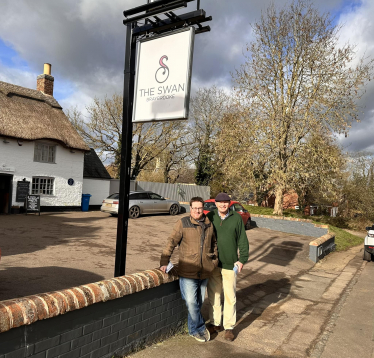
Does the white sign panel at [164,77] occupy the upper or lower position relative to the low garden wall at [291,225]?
upper

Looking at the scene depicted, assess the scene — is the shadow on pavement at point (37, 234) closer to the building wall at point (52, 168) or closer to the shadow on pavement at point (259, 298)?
the building wall at point (52, 168)

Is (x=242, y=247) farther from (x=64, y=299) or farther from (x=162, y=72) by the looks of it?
(x=162, y=72)

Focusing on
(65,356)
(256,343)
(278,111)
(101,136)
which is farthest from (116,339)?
(101,136)

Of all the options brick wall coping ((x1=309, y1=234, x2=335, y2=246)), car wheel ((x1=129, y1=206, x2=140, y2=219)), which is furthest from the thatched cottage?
brick wall coping ((x1=309, y1=234, x2=335, y2=246))

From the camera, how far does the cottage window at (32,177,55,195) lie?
19141 millimetres

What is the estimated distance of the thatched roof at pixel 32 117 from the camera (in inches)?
709

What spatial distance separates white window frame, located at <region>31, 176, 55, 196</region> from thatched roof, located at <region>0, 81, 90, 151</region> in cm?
235

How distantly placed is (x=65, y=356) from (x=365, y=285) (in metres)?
7.32

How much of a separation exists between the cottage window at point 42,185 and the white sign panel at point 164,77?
1677 centimetres

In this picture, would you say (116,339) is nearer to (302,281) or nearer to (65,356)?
(65,356)

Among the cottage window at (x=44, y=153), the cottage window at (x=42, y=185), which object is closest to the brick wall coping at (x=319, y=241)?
the cottage window at (x=42, y=185)

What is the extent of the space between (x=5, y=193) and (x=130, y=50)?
16.3 meters

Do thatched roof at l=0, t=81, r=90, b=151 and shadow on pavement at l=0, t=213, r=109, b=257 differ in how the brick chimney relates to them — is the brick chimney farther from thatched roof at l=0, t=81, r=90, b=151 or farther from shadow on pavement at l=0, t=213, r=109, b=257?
shadow on pavement at l=0, t=213, r=109, b=257

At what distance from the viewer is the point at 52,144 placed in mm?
19875
